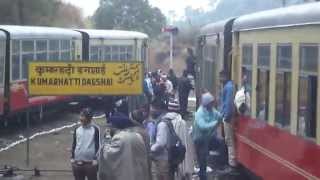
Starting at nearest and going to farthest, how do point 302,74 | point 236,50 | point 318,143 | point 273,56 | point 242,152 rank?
point 318,143
point 302,74
point 273,56
point 242,152
point 236,50

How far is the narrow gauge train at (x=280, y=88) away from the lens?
8.51 m

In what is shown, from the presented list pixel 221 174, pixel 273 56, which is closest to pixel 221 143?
pixel 221 174

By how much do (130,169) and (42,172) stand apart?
23.0ft

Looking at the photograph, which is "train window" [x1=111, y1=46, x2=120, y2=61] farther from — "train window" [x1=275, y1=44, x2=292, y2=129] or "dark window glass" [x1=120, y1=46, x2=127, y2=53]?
"train window" [x1=275, y1=44, x2=292, y2=129]

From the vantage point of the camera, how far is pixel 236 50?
13992 mm

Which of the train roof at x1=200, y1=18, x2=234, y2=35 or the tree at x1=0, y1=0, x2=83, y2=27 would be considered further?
the tree at x1=0, y1=0, x2=83, y2=27

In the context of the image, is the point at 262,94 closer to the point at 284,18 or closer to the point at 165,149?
the point at 165,149

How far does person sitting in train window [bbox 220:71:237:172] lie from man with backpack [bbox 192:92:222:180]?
0.31 metres

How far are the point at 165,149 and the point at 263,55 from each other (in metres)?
1.80

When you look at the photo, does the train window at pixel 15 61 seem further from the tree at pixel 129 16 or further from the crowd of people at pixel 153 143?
the tree at pixel 129 16

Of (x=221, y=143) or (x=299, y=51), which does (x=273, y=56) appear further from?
(x=221, y=143)

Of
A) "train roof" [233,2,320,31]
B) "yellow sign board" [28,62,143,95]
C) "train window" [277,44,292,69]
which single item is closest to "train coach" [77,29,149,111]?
"yellow sign board" [28,62,143,95]

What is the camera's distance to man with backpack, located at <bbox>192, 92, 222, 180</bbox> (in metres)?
13.2

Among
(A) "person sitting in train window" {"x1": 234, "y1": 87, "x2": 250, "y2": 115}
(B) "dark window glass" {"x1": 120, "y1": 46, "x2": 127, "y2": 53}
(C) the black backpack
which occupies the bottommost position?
(C) the black backpack
